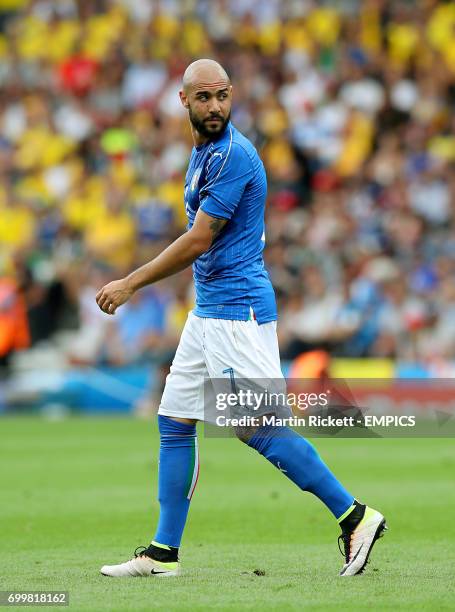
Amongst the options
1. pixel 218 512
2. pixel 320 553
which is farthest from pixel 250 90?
pixel 320 553

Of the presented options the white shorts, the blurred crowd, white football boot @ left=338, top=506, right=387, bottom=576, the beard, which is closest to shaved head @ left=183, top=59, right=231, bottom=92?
the beard

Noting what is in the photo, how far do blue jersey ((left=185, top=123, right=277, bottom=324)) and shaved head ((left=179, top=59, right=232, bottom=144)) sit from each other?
8 cm

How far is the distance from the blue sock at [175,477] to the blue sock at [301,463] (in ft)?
1.48

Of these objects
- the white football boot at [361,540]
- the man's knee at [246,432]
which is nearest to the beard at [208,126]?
the man's knee at [246,432]

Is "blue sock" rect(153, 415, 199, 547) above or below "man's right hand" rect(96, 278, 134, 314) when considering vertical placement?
below

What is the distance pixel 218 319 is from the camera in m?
6.29

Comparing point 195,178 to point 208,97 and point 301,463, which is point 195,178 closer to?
point 208,97

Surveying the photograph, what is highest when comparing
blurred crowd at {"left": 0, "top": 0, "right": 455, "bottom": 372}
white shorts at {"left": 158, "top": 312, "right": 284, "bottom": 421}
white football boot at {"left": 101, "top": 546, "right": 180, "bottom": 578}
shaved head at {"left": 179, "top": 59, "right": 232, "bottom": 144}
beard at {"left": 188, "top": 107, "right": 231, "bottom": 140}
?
blurred crowd at {"left": 0, "top": 0, "right": 455, "bottom": 372}

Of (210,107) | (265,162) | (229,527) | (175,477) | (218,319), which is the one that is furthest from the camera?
(265,162)

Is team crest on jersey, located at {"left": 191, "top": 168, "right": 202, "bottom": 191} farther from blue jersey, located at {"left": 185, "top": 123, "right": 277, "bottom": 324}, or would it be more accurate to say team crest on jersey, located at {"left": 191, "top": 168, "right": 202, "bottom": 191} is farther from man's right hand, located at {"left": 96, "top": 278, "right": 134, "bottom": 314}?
man's right hand, located at {"left": 96, "top": 278, "right": 134, "bottom": 314}

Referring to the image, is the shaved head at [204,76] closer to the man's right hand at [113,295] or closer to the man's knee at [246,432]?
the man's right hand at [113,295]

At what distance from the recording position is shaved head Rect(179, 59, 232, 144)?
20.1 ft

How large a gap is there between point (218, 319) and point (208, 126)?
943 millimetres

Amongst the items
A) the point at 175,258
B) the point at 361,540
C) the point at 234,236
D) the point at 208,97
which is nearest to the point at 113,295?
the point at 175,258
